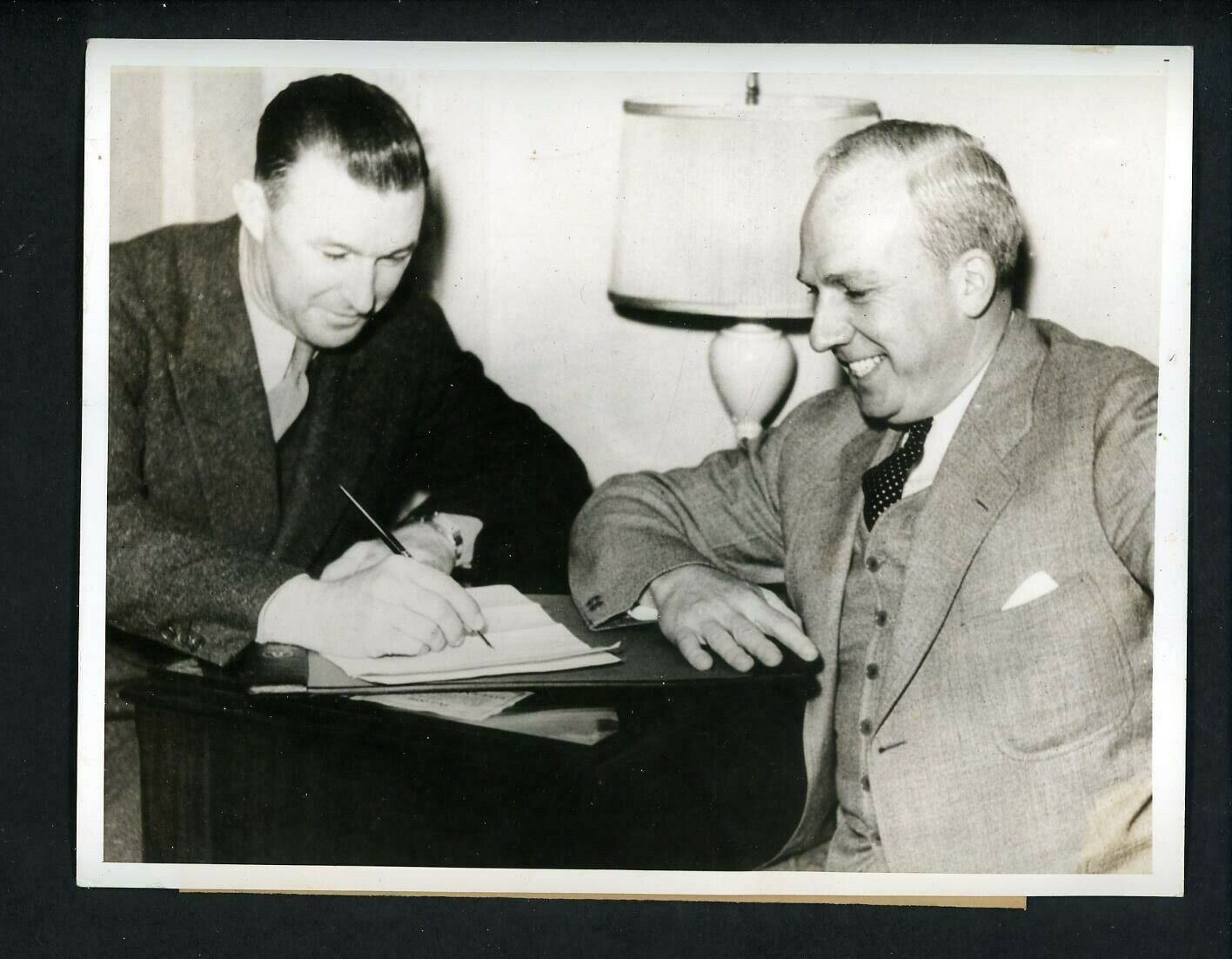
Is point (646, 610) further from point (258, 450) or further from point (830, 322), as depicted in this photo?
point (258, 450)

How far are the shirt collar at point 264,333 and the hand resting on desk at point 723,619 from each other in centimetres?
70

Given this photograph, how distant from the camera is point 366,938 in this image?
7.22 feet

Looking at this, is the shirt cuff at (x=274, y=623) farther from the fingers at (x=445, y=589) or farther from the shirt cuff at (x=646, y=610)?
the shirt cuff at (x=646, y=610)

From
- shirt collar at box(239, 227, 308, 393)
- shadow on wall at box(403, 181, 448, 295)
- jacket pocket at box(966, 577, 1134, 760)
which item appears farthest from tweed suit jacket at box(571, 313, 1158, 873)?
shirt collar at box(239, 227, 308, 393)

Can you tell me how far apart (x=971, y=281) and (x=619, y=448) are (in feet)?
2.01

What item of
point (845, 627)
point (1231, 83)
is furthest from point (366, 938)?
point (1231, 83)

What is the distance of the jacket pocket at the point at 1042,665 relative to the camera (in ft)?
6.90

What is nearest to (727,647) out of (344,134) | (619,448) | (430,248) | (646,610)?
(646,610)

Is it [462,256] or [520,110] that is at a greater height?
[520,110]

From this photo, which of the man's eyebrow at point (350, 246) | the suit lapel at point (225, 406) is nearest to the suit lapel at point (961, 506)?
the man's eyebrow at point (350, 246)

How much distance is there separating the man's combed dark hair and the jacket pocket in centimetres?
116

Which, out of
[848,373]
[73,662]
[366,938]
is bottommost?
[366,938]

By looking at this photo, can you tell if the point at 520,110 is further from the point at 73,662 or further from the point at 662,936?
the point at 662,936

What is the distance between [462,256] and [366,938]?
1122 mm
